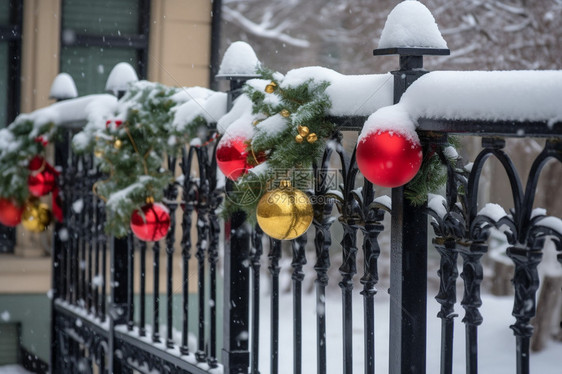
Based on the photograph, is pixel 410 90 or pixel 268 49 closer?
pixel 410 90

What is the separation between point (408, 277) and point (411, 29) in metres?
0.73

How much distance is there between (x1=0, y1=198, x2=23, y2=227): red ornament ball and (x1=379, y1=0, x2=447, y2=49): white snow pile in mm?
3983

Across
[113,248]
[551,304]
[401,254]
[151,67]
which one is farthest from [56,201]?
[551,304]

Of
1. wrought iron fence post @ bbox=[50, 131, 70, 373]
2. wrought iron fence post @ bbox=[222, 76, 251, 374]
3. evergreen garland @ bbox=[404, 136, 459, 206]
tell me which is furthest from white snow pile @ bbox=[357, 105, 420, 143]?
wrought iron fence post @ bbox=[50, 131, 70, 373]

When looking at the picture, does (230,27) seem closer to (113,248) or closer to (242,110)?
(113,248)

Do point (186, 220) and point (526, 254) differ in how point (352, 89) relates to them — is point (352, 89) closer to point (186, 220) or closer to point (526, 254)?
point (526, 254)

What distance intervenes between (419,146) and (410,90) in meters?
0.21

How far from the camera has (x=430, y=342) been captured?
36.8ft

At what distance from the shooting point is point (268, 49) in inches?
607

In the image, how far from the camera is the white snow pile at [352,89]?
240 cm

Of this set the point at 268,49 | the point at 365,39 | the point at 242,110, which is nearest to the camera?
the point at 242,110

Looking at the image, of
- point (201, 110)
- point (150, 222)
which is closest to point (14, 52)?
point (150, 222)

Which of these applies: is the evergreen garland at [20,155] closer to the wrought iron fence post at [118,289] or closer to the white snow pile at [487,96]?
the wrought iron fence post at [118,289]

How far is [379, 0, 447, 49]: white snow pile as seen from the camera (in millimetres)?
2273
